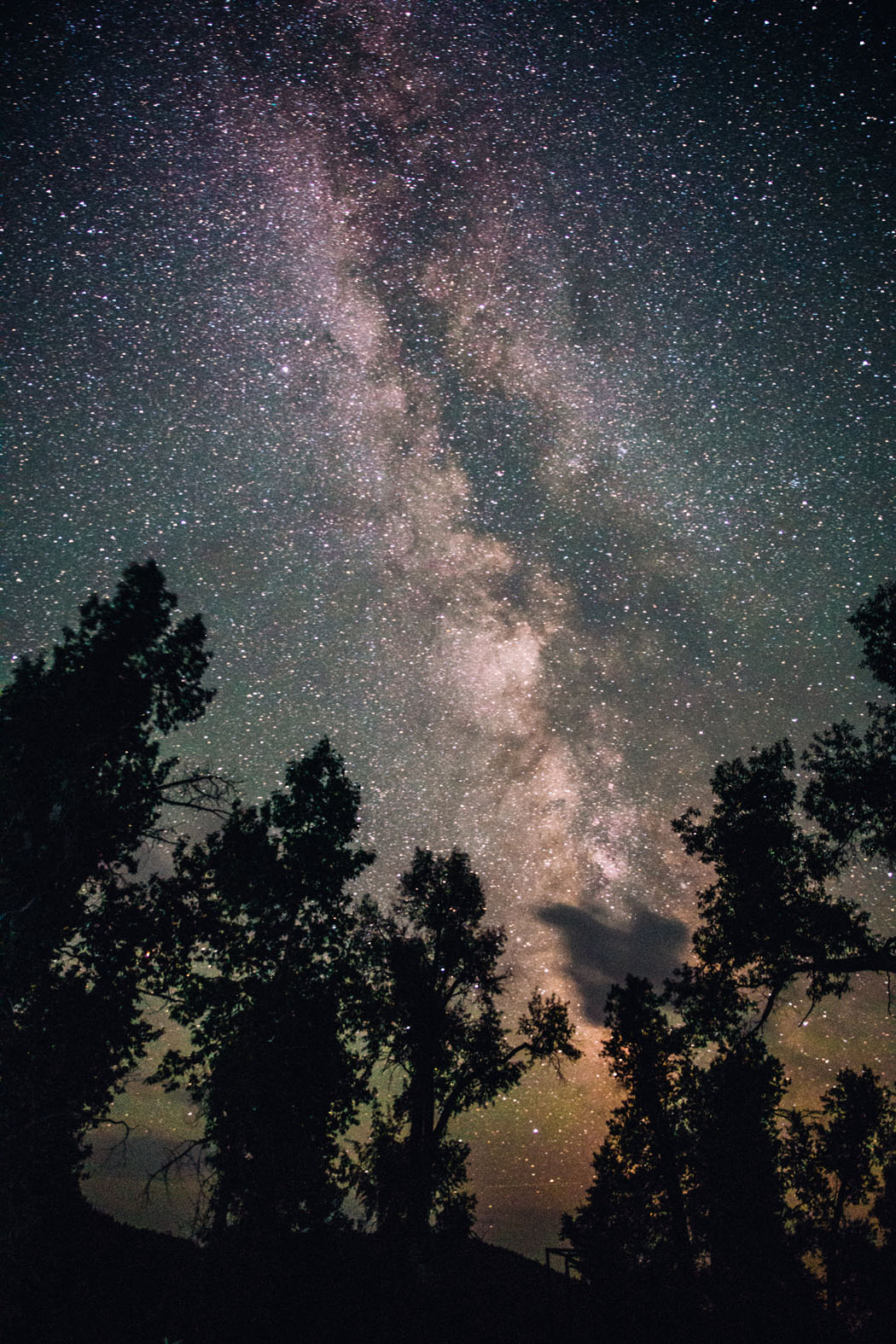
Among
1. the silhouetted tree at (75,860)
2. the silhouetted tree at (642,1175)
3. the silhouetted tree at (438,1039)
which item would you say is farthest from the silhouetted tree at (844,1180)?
the silhouetted tree at (75,860)

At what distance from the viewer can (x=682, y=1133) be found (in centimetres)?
2136

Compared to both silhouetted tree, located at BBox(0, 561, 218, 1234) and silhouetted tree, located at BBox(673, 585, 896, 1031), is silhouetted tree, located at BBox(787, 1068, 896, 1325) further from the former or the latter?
silhouetted tree, located at BBox(0, 561, 218, 1234)

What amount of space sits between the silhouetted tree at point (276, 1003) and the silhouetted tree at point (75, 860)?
1.44 meters

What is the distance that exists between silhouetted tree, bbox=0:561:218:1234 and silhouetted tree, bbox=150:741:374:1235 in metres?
1.44

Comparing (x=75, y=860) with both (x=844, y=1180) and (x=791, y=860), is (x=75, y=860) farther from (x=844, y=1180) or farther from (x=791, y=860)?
(x=844, y=1180)

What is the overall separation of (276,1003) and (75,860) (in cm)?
671

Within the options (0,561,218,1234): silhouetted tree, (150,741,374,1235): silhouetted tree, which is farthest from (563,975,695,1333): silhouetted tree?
(0,561,218,1234): silhouetted tree

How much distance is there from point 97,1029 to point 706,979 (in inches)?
499

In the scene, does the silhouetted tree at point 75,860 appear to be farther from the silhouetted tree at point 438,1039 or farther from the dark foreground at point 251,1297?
the silhouetted tree at point 438,1039

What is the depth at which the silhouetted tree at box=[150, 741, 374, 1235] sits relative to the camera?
42.0ft

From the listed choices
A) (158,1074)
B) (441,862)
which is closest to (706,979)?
(441,862)

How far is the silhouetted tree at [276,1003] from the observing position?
12.8m

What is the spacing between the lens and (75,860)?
36.6ft

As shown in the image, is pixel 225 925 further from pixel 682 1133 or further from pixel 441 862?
pixel 682 1133
